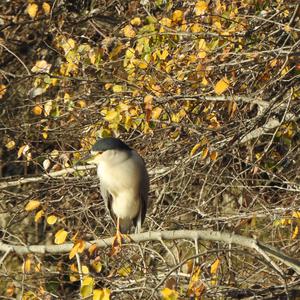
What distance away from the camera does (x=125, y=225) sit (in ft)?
18.9

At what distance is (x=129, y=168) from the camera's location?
17.4 feet

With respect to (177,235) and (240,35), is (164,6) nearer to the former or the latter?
(240,35)

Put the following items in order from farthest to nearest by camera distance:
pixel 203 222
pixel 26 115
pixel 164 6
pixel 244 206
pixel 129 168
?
pixel 26 115 → pixel 164 6 → pixel 244 206 → pixel 203 222 → pixel 129 168

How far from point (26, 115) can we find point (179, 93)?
2.60 m

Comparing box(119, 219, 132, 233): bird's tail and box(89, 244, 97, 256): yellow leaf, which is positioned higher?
box(89, 244, 97, 256): yellow leaf

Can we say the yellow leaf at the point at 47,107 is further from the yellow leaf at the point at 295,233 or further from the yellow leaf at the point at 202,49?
the yellow leaf at the point at 295,233

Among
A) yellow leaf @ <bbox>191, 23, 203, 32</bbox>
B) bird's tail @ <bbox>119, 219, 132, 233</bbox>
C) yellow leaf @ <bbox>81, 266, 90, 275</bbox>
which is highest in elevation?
yellow leaf @ <bbox>191, 23, 203, 32</bbox>

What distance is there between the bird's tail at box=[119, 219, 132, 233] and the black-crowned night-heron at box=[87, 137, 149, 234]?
62 mm

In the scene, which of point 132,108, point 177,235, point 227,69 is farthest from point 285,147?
point 177,235

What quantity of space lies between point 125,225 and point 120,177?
0.56 meters

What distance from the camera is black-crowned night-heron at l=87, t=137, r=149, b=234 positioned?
5.23 metres

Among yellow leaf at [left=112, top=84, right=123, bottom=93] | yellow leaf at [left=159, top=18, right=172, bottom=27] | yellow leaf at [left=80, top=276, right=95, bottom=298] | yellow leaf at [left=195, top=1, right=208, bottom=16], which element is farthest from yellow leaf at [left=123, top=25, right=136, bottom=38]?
yellow leaf at [left=80, top=276, right=95, bottom=298]

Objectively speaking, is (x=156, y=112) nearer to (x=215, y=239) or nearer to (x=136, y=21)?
(x=136, y=21)

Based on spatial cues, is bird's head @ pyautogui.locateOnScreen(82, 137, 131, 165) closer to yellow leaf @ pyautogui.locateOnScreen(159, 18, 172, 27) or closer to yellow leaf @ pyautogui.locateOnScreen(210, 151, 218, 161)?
yellow leaf @ pyautogui.locateOnScreen(210, 151, 218, 161)
